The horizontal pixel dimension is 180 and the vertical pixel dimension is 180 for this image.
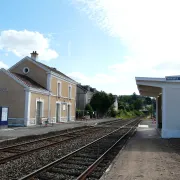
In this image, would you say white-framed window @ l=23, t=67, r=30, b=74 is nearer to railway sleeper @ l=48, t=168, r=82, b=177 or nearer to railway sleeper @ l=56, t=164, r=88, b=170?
railway sleeper @ l=56, t=164, r=88, b=170

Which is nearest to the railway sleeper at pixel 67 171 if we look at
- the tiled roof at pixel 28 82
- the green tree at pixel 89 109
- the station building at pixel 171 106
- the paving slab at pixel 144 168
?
the paving slab at pixel 144 168

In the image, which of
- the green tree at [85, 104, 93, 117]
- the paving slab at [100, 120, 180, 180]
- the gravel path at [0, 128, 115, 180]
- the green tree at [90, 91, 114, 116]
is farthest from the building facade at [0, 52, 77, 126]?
the green tree at [90, 91, 114, 116]

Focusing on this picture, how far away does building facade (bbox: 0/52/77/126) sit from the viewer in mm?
27828

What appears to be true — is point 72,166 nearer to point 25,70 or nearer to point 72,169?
point 72,169

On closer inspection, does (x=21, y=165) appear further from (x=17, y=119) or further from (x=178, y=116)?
(x=17, y=119)

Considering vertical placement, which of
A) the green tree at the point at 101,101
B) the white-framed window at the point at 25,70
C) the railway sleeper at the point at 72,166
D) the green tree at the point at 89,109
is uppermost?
the white-framed window at the point at 25,70

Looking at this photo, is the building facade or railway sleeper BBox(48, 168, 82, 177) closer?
railway sleeper BBox(48, 168, 82, 177)

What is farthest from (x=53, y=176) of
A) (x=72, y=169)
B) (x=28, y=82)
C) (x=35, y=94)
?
(x=28, y=82)

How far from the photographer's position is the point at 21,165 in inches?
341

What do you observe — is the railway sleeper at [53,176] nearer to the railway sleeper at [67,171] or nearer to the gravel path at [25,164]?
the railway sleeper at [67,171]

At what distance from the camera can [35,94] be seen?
29.5 metres

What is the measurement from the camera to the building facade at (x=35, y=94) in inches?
1096

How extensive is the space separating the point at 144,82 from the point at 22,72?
768 inches

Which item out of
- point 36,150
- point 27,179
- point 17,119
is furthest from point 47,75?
point 27,179
